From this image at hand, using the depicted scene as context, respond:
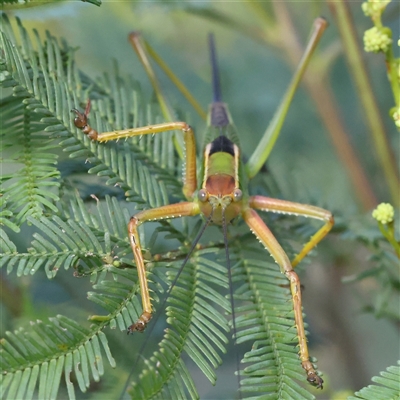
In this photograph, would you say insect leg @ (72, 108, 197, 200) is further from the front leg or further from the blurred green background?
the blurred green background

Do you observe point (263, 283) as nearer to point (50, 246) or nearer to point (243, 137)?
point (50, 246)

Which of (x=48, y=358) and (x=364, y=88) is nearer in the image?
(x=48, y=358)

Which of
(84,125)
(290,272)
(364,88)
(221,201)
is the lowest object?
(290,272)

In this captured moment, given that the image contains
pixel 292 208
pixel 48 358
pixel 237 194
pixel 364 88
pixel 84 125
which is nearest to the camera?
pixel 48 358

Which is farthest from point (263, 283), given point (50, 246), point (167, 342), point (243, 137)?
point (243, 137)

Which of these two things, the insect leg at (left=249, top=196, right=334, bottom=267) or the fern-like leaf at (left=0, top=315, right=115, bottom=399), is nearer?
the fern-like leaf at (left=0, top=315, right=115, bottom=399)

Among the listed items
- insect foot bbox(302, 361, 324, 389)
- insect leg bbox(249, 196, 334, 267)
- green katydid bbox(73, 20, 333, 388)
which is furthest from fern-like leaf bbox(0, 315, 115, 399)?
insect leg bbox(249, 196, 334, 267)

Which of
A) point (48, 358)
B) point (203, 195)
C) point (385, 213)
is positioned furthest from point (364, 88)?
point (48, 358)

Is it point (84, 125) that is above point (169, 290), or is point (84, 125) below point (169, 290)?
above

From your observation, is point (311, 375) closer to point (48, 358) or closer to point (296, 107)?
point (48, 358)
